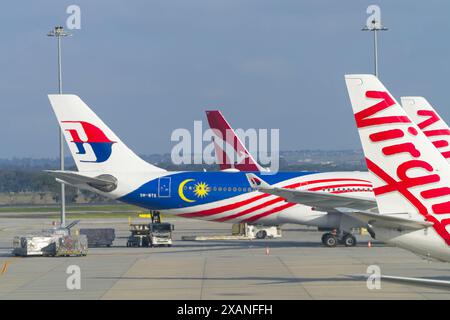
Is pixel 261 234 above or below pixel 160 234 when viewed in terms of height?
below

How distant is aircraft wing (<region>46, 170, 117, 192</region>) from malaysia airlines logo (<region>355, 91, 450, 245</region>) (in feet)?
107

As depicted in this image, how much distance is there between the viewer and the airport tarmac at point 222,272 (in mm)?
34500

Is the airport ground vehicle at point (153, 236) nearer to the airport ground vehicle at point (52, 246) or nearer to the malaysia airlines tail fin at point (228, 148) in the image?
the airport ground vehicle at point (52, 246)

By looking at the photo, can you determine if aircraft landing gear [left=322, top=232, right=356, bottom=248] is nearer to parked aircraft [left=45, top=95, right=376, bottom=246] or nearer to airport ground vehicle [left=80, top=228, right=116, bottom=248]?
parked aircraft [left=45, top=95, right=376, bottom=246]

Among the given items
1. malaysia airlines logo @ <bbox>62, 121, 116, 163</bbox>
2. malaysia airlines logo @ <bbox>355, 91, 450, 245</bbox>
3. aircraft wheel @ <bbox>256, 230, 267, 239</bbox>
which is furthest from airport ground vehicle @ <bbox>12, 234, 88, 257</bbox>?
malaysia airlines logo @ <bbox>355, 91, 450, 245</bbox>

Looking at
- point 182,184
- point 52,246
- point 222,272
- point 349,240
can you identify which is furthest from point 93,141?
point 222,272

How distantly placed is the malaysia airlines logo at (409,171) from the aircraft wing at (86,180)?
32.7m

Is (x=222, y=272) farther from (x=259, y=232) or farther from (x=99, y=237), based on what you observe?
(x=259, y=232)

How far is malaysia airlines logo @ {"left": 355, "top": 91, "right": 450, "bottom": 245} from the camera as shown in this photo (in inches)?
1052

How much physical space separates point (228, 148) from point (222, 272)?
37385 millimetres

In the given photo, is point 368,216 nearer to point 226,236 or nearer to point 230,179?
point 230,179

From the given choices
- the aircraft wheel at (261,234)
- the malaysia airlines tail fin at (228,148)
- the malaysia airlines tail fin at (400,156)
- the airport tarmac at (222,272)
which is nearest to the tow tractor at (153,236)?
the airport tarmac at (222,272)

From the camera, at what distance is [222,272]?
43156 mm
